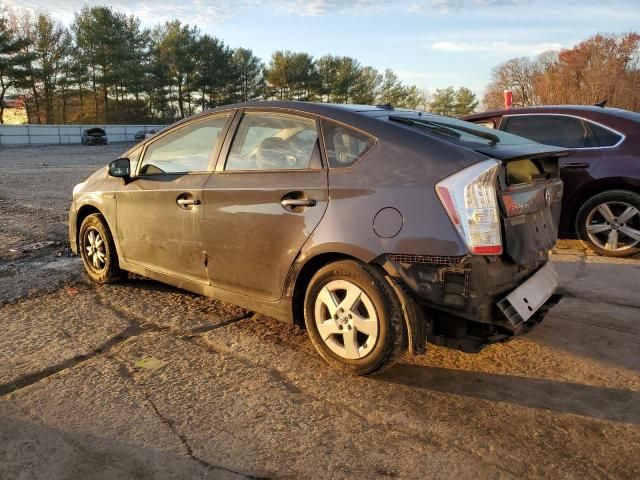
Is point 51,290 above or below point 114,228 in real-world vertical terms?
below

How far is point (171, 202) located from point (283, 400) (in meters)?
1.90

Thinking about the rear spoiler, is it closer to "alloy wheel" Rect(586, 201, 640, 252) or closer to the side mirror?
"alloy wheel" Rect(586, 201, 640, 252)

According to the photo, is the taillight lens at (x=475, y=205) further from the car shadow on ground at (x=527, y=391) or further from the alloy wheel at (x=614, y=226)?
the alloy wheel at (x=614, y=226)

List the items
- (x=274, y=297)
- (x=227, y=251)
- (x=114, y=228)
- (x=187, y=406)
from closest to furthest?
(x=187, y=406) → (x=274, y=297) → (x=227, y=251) → (x=114, y=228)

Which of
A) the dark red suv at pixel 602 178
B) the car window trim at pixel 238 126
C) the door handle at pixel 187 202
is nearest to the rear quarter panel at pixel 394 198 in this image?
the car window trim at pixel 238 126

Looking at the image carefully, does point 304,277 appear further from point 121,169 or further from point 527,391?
point 121,169

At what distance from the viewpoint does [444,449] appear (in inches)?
101

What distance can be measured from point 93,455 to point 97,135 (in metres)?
47.3

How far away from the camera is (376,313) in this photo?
121 inches

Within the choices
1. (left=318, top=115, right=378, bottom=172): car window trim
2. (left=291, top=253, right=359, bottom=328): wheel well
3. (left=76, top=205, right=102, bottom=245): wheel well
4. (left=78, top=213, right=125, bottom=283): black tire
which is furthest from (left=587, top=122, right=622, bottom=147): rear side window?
(left=76, top=205, right=102, bottom=245): wheel well

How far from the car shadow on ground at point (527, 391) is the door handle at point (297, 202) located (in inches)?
44.0

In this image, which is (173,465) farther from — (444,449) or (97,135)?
(97,135)

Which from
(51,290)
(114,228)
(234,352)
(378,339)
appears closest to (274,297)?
(234,352)

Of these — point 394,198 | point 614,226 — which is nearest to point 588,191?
point 614,226
